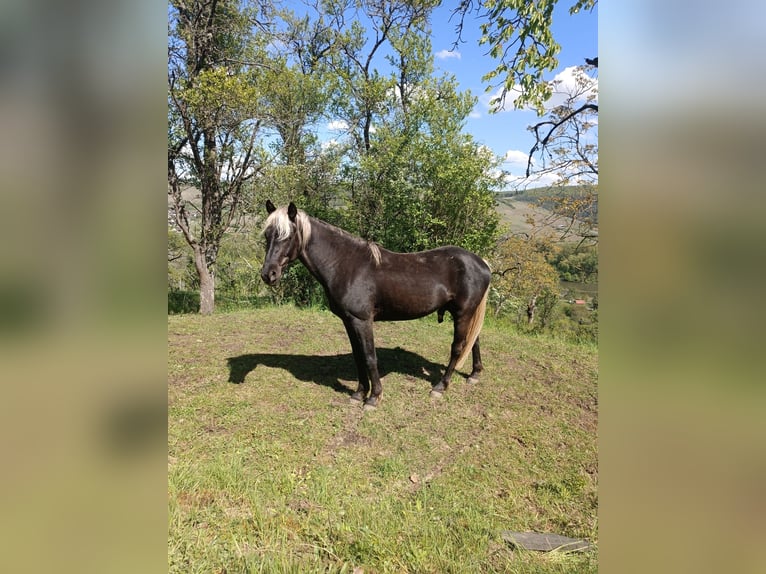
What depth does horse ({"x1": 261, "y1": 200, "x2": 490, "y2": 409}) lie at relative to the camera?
3833mm

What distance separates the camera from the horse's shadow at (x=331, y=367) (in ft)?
15.8

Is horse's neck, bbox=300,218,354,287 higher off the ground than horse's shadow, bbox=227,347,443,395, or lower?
higher

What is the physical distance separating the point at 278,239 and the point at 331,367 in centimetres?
227

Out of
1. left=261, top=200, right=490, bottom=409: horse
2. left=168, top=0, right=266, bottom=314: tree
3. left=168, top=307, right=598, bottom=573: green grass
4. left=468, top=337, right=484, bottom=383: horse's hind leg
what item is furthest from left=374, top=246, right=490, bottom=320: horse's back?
left=168, top=0, right=266, bottom=314: tree

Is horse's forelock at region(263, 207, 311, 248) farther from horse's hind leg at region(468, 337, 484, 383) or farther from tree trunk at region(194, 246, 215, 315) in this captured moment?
tree trunk at region(194, 246, 215, 315)

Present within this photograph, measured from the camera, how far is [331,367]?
17.4ft

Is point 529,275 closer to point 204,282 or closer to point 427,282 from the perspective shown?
point 204,282

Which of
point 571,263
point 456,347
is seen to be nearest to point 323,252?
point 456,347

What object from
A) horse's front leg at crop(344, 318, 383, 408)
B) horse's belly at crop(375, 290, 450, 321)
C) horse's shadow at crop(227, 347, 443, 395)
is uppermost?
horse's belly at crop(375, 290, 450, 321)

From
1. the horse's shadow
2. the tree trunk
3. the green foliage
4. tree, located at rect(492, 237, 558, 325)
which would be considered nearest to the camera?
Result: the horse's shadow

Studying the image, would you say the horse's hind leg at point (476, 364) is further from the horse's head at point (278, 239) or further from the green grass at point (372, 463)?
the horse's head at point (278, 239)
